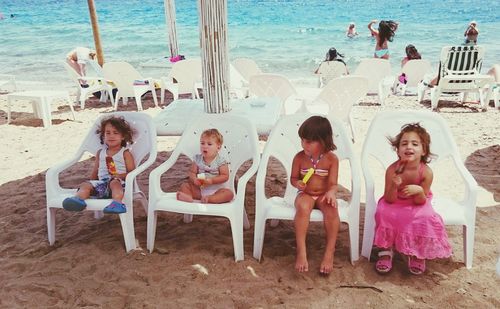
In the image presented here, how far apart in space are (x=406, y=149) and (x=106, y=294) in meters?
1.95

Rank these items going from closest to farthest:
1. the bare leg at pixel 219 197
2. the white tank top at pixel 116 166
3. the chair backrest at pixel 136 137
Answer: the bare leg at pixel 219 197
the white tank top at pixel 116 166
the chair backrest at pixel 136 137

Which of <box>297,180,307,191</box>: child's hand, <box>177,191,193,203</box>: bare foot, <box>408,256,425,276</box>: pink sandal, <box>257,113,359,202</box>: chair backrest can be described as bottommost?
<box>408,256,425,276</box>: pink sandal

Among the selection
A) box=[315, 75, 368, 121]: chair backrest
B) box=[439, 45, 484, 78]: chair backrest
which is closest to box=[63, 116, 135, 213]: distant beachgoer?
box=[315, 75, 368, 121]: chair backrest

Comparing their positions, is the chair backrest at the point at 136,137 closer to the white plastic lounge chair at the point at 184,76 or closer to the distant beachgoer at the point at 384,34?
the white plastic lounge chair at the point at 184,76

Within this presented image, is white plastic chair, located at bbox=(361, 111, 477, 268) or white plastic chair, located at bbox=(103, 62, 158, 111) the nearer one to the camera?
white plastic chair, located at bbox=(361, 111, 477, 268)

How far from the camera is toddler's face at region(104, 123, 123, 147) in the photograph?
10.4 ft

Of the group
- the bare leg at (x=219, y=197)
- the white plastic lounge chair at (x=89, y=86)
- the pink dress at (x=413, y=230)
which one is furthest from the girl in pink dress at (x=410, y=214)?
the white plastic lounge chair at (x=89, y=86)

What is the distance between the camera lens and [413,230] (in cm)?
250

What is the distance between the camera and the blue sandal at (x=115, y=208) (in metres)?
2.79

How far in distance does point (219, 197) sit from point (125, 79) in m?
5.13

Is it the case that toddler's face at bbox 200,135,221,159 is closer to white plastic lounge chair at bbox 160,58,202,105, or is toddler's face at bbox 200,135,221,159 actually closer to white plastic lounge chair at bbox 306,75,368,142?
white plastic lounge chair at bbox 306,75,368,142

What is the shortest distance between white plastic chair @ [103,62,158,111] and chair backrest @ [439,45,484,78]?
16.1 ft

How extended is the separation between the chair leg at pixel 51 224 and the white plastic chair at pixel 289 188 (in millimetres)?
1454

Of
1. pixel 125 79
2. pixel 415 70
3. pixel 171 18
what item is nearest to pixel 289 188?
pixel 125 79
